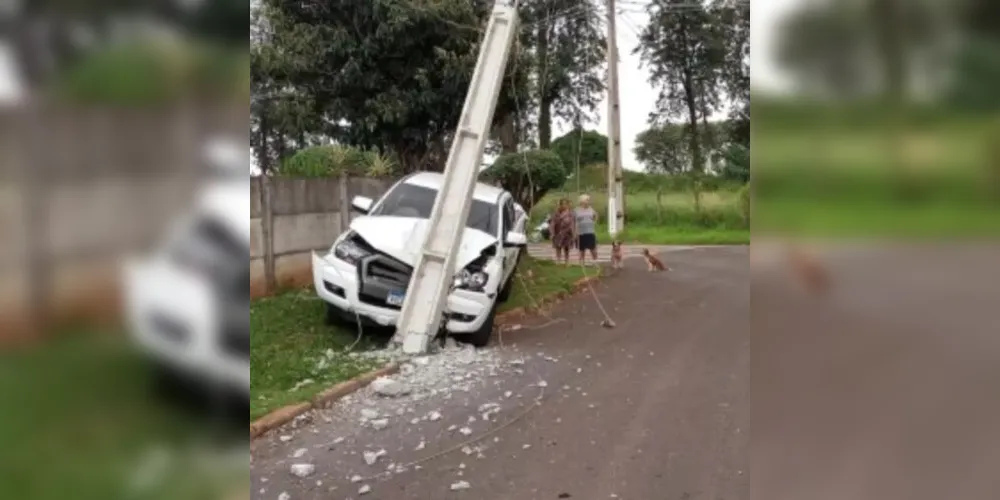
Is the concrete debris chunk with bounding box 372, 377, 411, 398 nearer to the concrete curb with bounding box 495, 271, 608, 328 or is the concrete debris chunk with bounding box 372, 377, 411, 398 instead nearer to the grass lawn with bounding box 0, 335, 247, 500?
the concrete curb with bounding box 495, 271, 608, 328

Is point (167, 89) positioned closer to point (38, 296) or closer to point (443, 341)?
point (38, 296)

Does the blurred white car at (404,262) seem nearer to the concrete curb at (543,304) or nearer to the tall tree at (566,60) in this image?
the concrete curb at (543,304)

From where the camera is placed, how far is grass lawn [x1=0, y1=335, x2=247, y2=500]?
20.1 inches

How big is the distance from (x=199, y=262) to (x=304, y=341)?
104cm

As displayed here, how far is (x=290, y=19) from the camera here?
132 cm

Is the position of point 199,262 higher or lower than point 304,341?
higher

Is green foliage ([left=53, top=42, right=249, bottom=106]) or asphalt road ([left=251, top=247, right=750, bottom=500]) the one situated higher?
green foliage ([left=53, top=42, right=249, bottom=106])

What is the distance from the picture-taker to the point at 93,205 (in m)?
0.52

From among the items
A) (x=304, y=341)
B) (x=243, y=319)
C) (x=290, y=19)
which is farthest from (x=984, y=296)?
(x=304, y=341)

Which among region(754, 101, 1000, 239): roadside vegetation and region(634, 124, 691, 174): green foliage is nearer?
region(754, 101, 1000, 239): roadside vegetation

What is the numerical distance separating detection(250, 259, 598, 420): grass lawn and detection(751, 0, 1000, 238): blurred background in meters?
0.59

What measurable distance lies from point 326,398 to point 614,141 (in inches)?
30.2

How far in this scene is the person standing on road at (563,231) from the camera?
52.3 inches

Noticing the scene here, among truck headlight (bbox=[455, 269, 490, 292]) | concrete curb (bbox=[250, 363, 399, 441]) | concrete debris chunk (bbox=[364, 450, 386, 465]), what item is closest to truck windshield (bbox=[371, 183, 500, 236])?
truck headlight (bbox=[455, 269, 490, 292])
